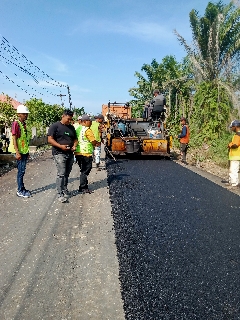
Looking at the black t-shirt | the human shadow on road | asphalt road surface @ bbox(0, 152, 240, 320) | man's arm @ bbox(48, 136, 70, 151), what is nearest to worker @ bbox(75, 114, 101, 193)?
the human shadow on road

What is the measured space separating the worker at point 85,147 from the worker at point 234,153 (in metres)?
2.97

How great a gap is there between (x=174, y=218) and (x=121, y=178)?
314 cm

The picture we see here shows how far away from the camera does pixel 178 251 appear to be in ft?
11.1

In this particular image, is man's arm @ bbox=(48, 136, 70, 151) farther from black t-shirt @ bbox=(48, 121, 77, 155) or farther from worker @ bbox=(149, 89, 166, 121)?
worker @ bbox=(149, 89, 166, 121)

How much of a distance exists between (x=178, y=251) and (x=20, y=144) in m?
3.45

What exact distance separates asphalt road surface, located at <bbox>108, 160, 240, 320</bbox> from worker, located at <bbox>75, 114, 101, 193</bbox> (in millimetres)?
624

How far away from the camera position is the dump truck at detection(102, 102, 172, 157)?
37.2 ft

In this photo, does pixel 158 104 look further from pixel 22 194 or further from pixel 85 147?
pixel 22 194

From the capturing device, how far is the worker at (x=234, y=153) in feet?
21.6

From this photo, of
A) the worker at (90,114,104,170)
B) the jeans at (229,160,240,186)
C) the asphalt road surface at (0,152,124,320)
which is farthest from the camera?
the worker at (90,114,104,170)

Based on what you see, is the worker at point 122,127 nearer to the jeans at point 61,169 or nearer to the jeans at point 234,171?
the jeans at point 234,171

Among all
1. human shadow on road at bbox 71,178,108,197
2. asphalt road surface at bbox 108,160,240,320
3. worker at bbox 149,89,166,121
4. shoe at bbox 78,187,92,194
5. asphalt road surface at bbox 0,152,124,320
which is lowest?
asphalt road surface at bbox 108,160,240,320

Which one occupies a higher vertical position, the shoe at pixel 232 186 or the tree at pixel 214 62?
the tree at pixel 214 62

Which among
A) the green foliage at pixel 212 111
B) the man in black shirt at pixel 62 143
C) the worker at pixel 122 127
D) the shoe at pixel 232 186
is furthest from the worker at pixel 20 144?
the green foliage at pixel 212 111
